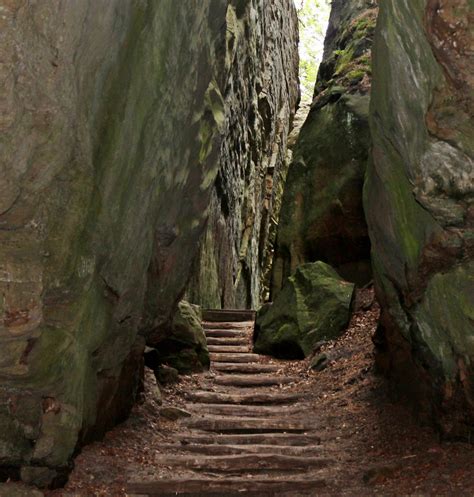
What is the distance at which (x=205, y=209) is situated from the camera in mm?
10258

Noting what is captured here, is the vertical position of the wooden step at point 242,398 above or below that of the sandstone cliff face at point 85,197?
below

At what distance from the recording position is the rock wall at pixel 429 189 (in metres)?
5.85

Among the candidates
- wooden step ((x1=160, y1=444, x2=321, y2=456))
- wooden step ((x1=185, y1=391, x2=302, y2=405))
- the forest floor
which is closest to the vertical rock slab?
the forest floor

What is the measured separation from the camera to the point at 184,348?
11773 millimetres

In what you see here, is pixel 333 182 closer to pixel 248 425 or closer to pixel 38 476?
pixel 248 425

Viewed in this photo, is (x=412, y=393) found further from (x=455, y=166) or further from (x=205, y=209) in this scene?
(x=205, y=209)

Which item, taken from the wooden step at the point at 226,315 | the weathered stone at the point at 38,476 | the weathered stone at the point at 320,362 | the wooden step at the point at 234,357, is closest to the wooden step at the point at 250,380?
the weathered stone at the point at 320,362

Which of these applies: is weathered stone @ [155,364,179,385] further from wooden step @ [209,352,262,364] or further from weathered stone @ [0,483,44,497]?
weathered stone @ [0,483,44,497]

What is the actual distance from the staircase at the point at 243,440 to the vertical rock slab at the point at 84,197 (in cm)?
112

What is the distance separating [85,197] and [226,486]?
367 centimetres

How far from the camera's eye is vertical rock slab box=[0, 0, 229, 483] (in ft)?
14.8

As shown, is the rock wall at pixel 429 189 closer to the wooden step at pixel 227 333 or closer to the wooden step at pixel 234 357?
the wooden step at pixel 234 357

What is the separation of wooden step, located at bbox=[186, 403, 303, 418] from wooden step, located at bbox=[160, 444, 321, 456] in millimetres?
1438

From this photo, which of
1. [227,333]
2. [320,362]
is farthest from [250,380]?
[227,333]
